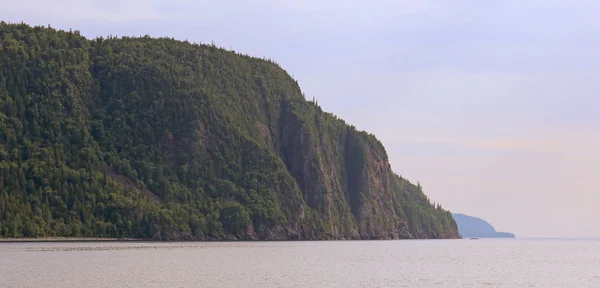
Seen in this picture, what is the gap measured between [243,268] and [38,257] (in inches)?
1542

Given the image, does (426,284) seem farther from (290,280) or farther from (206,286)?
(206,286)

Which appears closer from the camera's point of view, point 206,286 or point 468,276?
point 206,286

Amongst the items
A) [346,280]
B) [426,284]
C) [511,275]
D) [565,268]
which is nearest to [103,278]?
[346,280]

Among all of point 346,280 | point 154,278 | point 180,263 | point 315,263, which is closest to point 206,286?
point 154,278

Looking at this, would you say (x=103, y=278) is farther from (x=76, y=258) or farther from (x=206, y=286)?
(x=76, y=258)

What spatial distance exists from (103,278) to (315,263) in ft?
166

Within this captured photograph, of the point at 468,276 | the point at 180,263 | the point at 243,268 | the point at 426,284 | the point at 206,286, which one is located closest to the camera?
the point at 206,286

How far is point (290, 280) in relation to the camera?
10919cm

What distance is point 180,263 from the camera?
14138 cm

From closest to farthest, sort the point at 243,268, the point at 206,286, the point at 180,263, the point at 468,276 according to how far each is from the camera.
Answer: the point at 206,286 < the point at 468,276 < the point at 243,268 < the point at 180,263

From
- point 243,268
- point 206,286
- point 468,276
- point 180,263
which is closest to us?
point 206,286

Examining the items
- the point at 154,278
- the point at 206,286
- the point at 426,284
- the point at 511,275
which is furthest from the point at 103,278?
the point at 511,275

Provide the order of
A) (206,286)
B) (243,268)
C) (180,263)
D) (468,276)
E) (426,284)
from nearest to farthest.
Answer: (206,286)
(426,284)
(468,276)
(243,268)
(180,263)

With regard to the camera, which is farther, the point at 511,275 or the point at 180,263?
the point at 180,263
